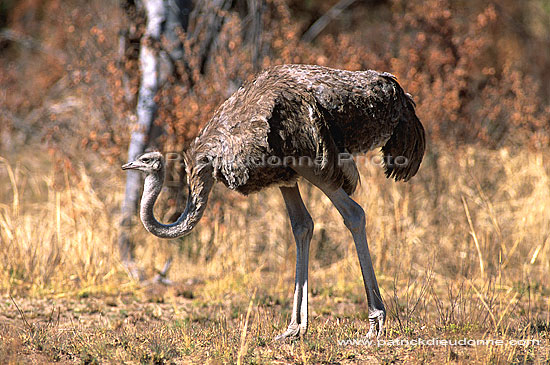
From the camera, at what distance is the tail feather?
4719 millimetres

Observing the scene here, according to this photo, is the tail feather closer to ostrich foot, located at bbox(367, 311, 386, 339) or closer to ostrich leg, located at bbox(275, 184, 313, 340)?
ostrich leg, located at bbox(275, 184, 313, 340)

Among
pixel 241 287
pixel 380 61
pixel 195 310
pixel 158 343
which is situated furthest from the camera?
pixel 380 61

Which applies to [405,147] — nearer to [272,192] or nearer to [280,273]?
[280,273]

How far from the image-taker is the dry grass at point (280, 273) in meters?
4.25

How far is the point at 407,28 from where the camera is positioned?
9641 mm

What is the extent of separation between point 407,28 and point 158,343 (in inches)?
272

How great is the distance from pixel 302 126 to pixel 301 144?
12cm

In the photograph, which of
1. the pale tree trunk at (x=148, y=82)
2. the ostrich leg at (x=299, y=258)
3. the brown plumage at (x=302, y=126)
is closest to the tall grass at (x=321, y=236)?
the pale tree trunk at (x=148, y=82)

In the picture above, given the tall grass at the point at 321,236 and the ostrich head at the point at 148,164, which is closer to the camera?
the ostrich head at the point at 148,164

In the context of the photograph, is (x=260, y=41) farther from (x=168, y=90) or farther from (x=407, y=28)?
(x=407, y=28)

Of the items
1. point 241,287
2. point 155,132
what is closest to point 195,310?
point 241,287

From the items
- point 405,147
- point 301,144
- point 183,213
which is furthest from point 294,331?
point 405,147

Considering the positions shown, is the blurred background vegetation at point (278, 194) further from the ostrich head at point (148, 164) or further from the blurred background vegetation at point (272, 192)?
the ostrich head at point (148, 164)

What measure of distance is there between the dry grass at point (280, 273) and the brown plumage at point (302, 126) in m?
1.04
